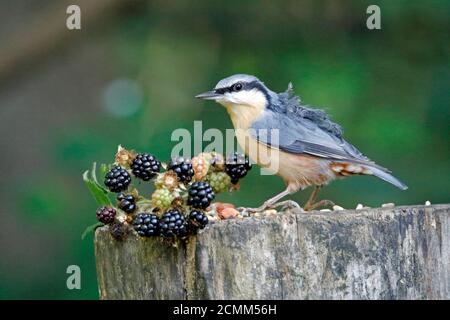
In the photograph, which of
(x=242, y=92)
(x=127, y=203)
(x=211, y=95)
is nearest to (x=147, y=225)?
(x=127, y=203)

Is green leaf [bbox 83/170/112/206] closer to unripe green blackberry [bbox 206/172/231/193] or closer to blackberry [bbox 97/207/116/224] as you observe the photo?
blackberry [bbox 97/207/116/224]

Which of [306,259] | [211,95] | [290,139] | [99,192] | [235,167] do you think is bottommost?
[306,259]

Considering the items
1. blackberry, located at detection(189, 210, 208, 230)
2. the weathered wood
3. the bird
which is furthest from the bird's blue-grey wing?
blackberry, located at detection(189, 210, 208, 230)

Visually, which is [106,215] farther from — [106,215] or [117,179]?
[117,179]

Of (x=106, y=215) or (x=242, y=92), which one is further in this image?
(x=242, y=92)

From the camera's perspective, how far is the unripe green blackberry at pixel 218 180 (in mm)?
4242

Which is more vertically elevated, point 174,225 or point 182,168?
point 182,168

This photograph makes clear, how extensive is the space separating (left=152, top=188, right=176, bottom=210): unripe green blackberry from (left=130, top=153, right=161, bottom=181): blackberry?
20 cm

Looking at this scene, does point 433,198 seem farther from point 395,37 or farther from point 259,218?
point 259,218

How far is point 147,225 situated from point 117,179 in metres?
0.31

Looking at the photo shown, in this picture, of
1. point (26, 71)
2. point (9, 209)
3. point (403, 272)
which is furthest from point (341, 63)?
point (403, 272)

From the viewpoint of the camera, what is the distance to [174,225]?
3680 mm

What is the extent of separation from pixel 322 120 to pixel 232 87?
50 cm
